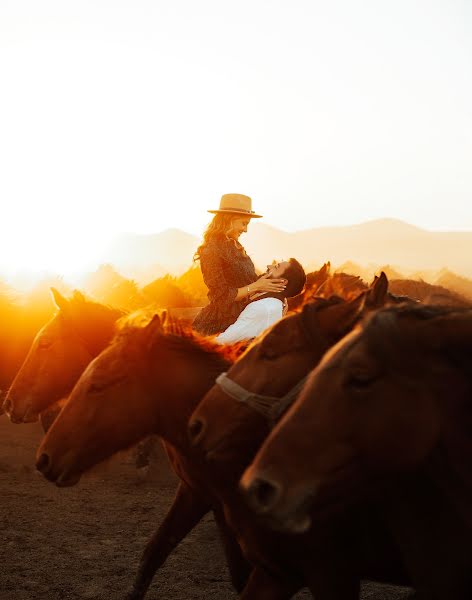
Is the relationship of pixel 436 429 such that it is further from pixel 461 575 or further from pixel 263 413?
pixel 263 413

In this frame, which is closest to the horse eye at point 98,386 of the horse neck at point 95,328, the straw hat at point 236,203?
the horse neck at point 95,328

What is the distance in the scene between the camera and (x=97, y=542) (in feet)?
23.7

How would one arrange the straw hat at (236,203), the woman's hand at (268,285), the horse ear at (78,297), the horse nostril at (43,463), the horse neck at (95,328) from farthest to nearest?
1. the straw hat at (236,203)
2. the horse ear at (78,297)
3. the horse neck at (95,328)
4. the woman's hand at (268,285)
5. the horse nostril at (43,463)

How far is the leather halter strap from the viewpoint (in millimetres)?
3441

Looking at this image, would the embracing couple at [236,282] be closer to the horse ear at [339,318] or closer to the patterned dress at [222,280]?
the patterned dress at [222,280]

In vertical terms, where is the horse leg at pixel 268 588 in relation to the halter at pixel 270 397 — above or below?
below

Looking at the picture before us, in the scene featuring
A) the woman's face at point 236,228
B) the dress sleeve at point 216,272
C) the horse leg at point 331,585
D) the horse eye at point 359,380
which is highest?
the woman's face at point 236,228

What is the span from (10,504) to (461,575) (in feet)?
23.0

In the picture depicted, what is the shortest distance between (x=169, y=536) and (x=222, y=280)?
91.4 inches

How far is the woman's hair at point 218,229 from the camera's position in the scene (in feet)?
22.0

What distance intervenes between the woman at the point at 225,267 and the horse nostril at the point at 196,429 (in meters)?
2.69

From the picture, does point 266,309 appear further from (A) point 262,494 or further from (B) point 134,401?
(A) point 262,494

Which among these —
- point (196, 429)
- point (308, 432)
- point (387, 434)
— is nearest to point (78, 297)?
point (196, 429)

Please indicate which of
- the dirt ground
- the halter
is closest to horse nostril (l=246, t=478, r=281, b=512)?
the halter
